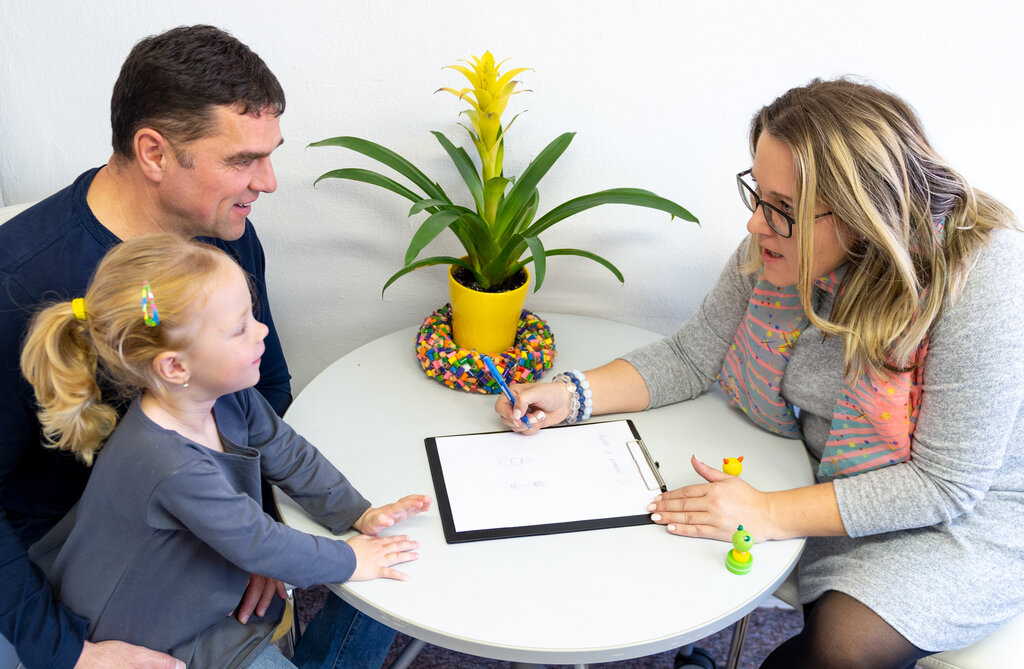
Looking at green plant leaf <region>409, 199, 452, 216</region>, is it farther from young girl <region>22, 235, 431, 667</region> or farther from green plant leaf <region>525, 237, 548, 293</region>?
young girl <region>22, 235, 431, 667</region>

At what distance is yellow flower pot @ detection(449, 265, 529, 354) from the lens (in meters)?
1.56

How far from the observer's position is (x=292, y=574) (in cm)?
112

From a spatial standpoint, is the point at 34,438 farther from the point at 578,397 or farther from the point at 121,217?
the point at 578,397

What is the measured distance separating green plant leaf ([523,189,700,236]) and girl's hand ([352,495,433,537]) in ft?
1.75

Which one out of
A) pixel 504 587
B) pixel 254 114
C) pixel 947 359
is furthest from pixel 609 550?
pixel 254 114

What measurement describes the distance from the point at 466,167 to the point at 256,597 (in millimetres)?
830

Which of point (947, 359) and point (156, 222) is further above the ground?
point (947, 359)

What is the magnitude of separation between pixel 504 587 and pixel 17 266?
0.82 metres

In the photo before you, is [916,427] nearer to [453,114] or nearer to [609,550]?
[609,550]

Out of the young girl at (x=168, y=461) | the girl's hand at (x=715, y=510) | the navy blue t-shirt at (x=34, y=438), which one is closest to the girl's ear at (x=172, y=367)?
the young girl at (x=168, y=461)

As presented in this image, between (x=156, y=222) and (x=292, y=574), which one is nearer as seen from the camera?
(x=292, y=574)

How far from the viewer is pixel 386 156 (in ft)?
5.15

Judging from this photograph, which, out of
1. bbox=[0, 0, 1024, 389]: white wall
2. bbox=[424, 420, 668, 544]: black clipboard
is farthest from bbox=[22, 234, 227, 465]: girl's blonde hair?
bbox=[0, 0, 1024, 389]: white wall

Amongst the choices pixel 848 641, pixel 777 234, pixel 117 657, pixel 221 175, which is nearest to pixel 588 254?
pixel 777 234
